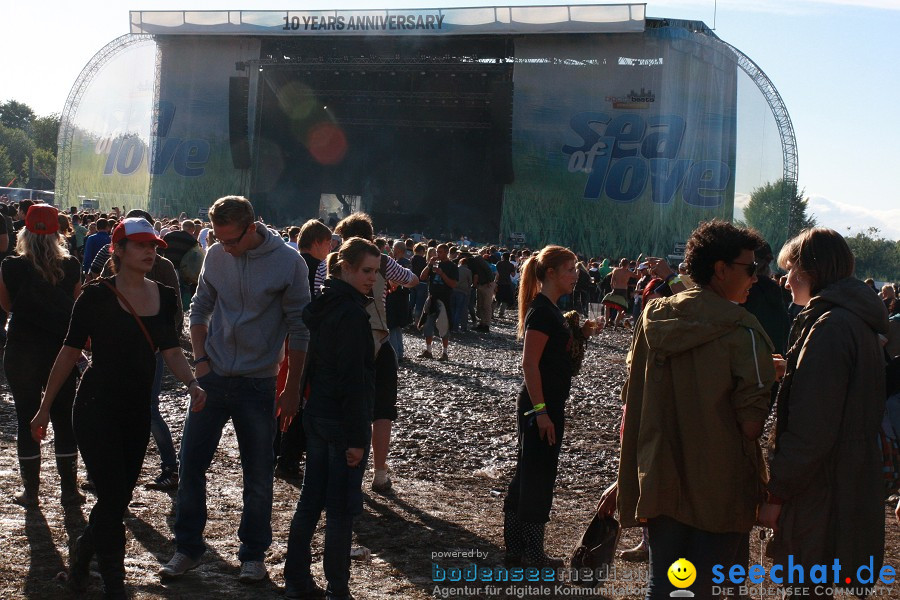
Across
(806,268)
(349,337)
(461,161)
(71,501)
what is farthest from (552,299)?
(461,161)

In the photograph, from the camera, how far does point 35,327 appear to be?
17.0 ft

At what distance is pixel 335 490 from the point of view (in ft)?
12.5

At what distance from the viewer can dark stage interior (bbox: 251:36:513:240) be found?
3244 centimetres

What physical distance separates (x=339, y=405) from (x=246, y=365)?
662mm

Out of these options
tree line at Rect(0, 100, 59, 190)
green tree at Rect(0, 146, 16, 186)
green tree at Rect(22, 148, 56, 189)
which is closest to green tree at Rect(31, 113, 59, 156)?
tree line at Rect(0, 100, 59, 190)

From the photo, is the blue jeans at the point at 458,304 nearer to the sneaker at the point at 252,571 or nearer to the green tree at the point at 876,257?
the sneaker at the point at 252,571

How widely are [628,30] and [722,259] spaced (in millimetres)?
28901

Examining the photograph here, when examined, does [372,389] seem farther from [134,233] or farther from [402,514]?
[402,514]

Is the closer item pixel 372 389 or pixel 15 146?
pixel 372 389

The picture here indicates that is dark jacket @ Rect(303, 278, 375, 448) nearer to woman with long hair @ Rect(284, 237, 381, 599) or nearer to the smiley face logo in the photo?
woman with long hair @ Rect(284, 237, 381, 599)

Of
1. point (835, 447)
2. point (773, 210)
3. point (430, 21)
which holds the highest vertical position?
point (430, 21)

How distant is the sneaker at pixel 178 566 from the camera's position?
13.6 ft

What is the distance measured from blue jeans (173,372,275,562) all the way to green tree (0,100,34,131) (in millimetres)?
132255

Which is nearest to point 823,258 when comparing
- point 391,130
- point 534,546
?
point 534,546
